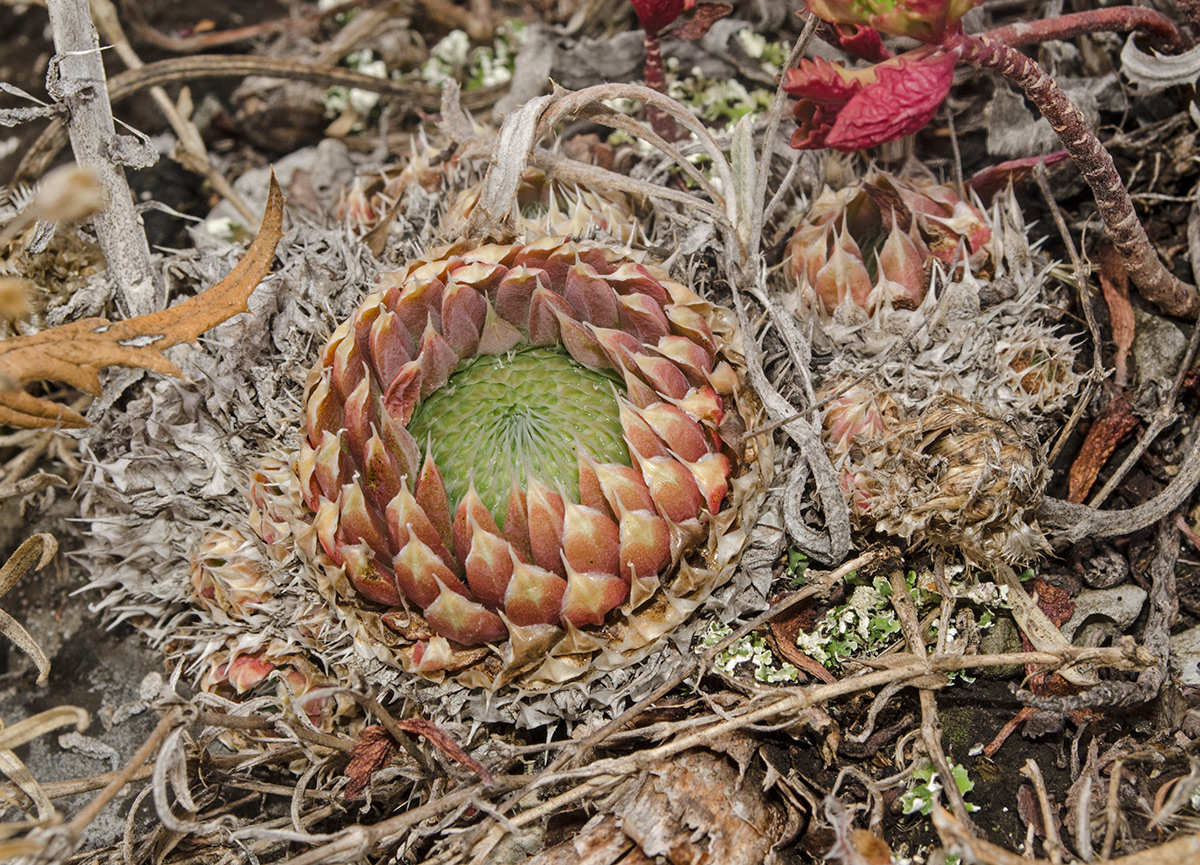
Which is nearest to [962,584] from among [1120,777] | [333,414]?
[1120,777]

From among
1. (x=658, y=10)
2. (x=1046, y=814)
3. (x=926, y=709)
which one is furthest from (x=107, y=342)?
(x=1046, y=814)

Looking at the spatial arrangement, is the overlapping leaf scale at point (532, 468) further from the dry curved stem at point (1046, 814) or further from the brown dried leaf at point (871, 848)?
the dry curved stem at point (1046, 814)

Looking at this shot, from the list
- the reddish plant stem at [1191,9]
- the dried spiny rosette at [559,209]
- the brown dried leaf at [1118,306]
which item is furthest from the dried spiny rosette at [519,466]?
the reddish plant stem at [1191,9]

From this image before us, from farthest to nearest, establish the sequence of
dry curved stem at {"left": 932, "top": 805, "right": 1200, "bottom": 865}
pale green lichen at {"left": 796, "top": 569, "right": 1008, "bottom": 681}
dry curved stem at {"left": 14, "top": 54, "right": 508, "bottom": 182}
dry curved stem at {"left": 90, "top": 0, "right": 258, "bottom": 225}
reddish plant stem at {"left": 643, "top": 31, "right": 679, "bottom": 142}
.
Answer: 1. dry curved stem at {"left": 90, "top": 0, "right": 258, "bottom": 225}
2. dry curved stem at {"left": 14, "top": 54, "right": 508, "bottom": 182}
3. reddish plant stem at {"left": 643, "top": 31, "right": 679, "bottom": 142}
4. pale green lichen at {"left": 796, "top": 569, "right": 1008, "bottom": 681}
5. dry curved stem at {"left": 932, "top": 805, "right": 1200, "bottom": 865}

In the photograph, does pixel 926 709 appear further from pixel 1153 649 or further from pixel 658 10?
pixel 658 10

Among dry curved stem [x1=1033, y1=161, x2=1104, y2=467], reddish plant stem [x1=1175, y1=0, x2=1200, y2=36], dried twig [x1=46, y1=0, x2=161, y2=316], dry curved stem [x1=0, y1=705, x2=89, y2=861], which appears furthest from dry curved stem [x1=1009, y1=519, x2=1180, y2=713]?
dried twig [x1=46, y1=0, x2=161, y2=316]

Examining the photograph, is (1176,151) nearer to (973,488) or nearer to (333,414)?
(973,488)

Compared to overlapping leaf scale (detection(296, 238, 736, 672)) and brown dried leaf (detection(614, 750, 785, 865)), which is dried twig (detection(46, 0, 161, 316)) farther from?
brown dried leaf (detection(614, 750, 785, 865))
